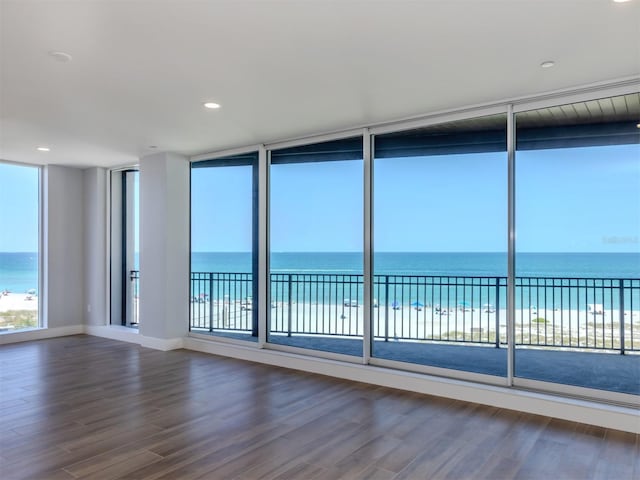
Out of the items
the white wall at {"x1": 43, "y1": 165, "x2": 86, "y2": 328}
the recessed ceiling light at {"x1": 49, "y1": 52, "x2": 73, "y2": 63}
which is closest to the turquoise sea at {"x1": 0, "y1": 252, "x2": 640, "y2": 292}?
the white wall at {"x1": 43, "y1": 165, "x2": 86, "y2": 328}

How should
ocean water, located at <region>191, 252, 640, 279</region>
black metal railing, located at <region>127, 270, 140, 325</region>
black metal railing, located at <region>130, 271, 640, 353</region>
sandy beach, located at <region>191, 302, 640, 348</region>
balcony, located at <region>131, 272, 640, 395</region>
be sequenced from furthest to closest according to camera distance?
black metal railing, located at <region>127, 270, 140, 325</region>
sandy beach, located at <region>191, 302, 640, 348</region>
black metal railing, located at <region>130, 271, 640, 353</region>
balcony, located at <region>131, 272, 640, 395</region>
ocean water, located at <region>191, 252, 640, 279</region>

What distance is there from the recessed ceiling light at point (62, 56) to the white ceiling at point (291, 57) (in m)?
0.05

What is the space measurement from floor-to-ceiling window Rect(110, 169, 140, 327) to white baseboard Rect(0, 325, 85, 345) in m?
0.66

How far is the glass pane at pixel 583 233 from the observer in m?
3.49

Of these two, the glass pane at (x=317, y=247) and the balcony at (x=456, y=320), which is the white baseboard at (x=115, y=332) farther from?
the glass pane at (x=317, y=247)

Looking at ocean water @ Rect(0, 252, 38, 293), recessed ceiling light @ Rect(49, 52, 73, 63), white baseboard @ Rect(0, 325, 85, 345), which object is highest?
recessed ceiling light @ Rect(49, 52, 73, 63)

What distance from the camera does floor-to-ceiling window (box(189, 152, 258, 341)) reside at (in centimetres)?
579

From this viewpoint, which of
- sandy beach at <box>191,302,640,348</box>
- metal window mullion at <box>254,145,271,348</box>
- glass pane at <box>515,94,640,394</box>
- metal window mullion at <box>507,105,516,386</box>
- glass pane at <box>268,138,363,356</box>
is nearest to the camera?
glass pane at <box>515,94,640,394</box>

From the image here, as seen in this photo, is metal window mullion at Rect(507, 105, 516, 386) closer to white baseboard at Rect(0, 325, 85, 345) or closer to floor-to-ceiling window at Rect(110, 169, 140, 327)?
floor-to-ceiling window at Rect(110, 169, 140, 327)

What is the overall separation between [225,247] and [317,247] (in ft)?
5.05

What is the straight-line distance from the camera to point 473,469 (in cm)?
260

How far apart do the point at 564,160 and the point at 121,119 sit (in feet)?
13.8

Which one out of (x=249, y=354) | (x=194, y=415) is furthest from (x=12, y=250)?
(x=194, y=415)

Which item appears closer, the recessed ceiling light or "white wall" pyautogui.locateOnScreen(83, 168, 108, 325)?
the recessed ceiling light
